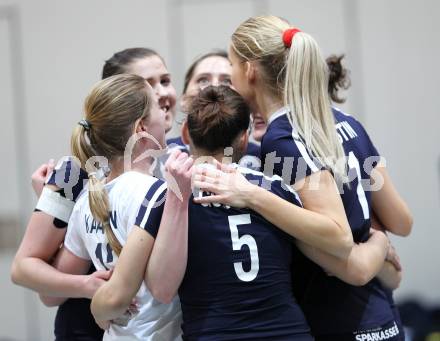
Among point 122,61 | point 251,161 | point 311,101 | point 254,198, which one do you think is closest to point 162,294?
Result: point 254,198

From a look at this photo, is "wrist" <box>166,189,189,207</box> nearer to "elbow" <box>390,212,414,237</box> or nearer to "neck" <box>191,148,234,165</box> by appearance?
"neck" <box>191,148,234,165</box>

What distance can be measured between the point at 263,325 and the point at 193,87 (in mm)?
1240

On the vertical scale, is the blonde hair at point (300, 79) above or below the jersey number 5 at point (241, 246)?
above

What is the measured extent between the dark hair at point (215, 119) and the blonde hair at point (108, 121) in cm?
16

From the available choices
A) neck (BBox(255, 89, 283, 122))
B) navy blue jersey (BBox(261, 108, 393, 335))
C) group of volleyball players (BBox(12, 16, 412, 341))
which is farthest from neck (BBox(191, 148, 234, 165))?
neck (BBox(255, 89, 283, 122))

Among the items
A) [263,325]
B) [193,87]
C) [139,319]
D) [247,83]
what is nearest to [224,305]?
[263,325]

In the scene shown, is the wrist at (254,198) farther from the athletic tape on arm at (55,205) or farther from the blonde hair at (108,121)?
the athletic tape on arm at (55,205)

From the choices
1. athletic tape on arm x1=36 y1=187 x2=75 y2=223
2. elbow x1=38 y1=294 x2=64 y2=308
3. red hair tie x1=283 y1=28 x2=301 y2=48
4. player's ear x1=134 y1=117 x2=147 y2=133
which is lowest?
elbow x1=38 y1=294 x2=64 y2=308

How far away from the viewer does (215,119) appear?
1854mm

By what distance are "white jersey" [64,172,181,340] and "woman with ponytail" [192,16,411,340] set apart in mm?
152

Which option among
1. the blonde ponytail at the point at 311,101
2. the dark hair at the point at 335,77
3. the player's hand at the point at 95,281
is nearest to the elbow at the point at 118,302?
the player's hand at the point at 95,281

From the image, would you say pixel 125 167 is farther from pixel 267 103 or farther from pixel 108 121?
pixel 267 103

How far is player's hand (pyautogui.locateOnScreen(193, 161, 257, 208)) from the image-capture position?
1759 mm

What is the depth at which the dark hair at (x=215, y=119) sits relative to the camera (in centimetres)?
185
